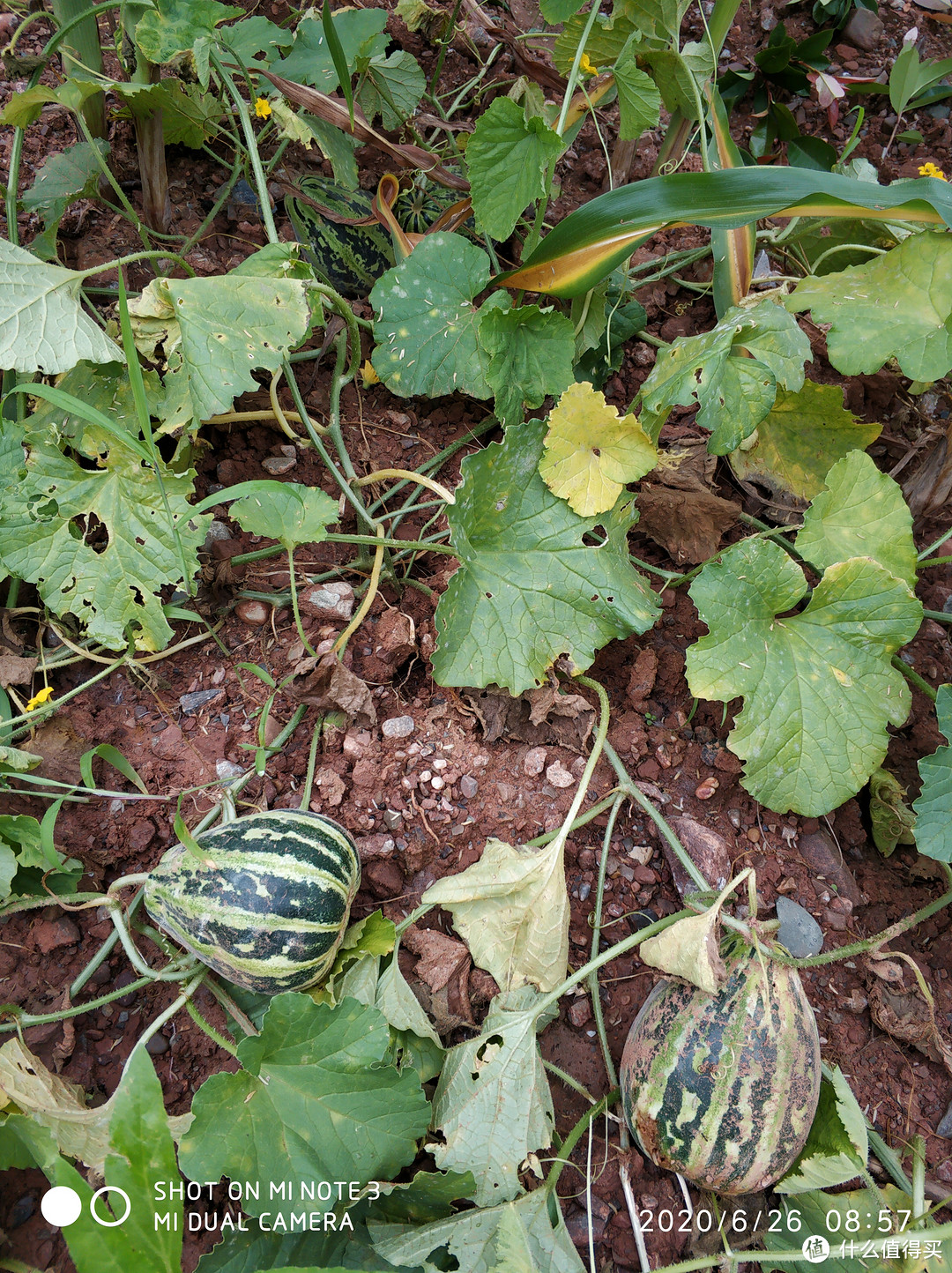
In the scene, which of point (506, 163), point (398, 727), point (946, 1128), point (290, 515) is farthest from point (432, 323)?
point (946, 1128)

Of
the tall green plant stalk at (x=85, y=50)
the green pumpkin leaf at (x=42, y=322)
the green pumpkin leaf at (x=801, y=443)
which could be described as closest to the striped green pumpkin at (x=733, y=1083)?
the green pumpkin leaf at (x=801, y=443)

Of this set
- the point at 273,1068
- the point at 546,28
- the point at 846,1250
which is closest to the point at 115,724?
the point at 273,1068

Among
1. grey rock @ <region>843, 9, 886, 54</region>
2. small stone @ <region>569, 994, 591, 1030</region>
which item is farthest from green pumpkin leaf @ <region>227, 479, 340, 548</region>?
grey rock @ <region>843, 9, 886, 54</region>

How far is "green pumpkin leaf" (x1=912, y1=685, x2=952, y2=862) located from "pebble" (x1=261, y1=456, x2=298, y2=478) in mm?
1510

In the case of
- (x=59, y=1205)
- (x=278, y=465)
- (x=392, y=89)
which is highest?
(x=392, y=89)

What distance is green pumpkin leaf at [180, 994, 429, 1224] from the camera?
1.24m

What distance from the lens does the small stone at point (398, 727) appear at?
68.8 inches

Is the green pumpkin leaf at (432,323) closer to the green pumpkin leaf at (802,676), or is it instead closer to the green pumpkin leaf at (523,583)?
the green pumpkin leaf at (523,583)

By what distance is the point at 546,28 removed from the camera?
2.62m

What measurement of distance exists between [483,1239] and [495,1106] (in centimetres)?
19

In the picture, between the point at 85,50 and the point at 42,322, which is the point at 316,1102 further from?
the point at 85,50

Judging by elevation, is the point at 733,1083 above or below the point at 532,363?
below

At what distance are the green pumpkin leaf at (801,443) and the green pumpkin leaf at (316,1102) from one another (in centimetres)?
149

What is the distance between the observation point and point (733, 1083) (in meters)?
1.36
